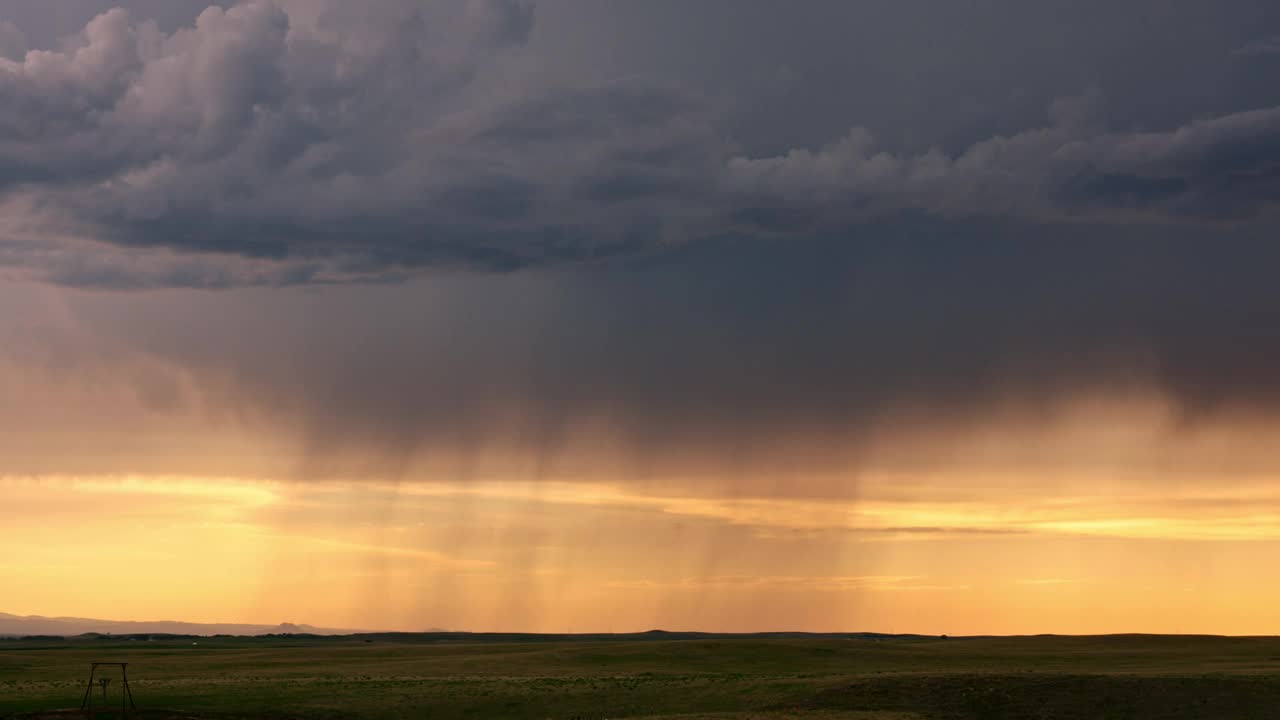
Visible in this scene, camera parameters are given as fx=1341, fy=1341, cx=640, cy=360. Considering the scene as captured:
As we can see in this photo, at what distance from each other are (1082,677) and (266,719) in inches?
1799

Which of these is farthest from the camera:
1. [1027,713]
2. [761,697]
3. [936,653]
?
[936,653]

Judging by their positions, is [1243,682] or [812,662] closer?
[1243,682]

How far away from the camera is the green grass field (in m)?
71.7

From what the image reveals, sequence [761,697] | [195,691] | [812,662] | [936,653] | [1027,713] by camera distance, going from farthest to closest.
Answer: [936,653]
[812,662]
[195,691]
[761,697]
[1027,713]

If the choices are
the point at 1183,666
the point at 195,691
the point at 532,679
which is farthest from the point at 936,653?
the point at 195,691

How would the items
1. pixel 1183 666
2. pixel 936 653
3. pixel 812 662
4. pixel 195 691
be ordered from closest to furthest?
pixel 195 691 → pixel 1183 666 → pixel 812 662 → pixel 936 653

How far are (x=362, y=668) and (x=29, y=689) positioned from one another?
28.1m

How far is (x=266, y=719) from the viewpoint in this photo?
241 feet

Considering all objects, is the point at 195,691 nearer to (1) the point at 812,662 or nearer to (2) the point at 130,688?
(2) the point at 130,688

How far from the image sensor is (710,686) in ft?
265

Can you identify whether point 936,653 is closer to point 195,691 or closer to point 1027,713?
point 1027,713

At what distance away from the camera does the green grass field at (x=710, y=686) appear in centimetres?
7169

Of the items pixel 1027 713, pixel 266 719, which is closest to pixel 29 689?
pixel 266 719

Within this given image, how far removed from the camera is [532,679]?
300 feet
